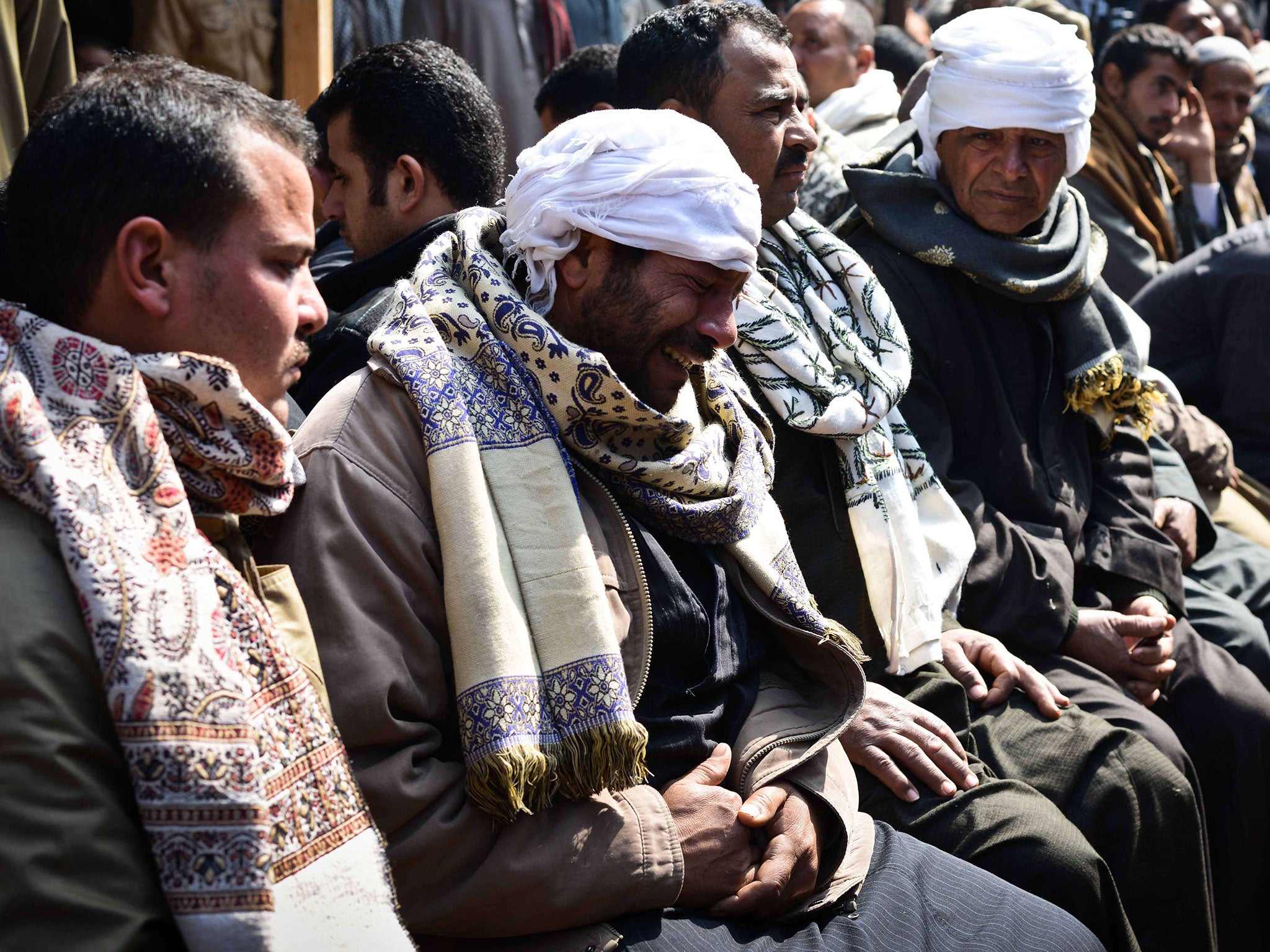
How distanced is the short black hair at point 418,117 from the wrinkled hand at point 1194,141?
5.57m

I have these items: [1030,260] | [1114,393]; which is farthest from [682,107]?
[1114,393]

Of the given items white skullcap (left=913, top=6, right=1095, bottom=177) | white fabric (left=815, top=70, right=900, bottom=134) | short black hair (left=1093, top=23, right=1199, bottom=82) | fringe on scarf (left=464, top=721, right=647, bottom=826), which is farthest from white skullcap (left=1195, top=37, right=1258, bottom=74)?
fringe on scarf (left=464, top=721, right=647, bottom=826)

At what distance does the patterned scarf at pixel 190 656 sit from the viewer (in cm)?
148

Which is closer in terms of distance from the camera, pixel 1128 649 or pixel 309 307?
pixel 309 307

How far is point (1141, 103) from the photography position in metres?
7.34

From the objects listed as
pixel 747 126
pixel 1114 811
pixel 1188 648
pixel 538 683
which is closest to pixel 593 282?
pixel 538 683

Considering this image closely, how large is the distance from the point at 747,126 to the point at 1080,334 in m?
1.33

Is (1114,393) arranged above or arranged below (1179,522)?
above

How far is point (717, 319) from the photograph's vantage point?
8.25 ft

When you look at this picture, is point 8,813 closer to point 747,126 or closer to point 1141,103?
point 747,126

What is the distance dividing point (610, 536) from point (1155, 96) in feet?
20.7

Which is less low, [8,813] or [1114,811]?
[8,813]

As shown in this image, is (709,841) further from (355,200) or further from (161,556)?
(355,200)

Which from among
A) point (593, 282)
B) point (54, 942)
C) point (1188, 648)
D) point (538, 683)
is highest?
point (593, 282)
